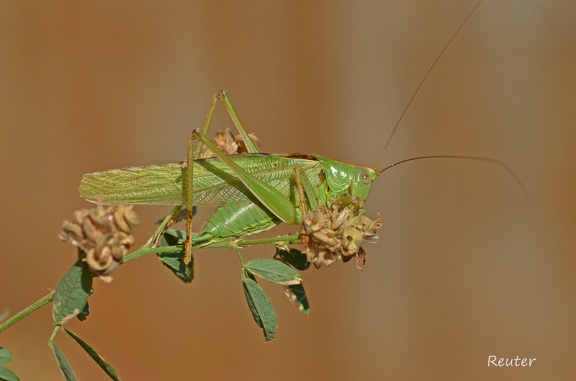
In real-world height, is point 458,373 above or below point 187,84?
below

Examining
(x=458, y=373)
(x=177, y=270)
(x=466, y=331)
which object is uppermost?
(x=177, y=270)

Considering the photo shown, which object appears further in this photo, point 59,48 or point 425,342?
point 425,342

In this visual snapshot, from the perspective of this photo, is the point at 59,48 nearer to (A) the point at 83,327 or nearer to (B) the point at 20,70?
(B) the point at 20,70

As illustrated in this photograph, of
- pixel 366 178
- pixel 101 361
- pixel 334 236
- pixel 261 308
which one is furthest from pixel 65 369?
pixel 366 178

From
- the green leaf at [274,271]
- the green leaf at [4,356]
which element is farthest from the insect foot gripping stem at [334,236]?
the green leaf at [4,356]

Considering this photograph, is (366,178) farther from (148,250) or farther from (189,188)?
(148,250)

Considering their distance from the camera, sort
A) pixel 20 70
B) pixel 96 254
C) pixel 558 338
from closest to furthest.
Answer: pixel 96 254 → pixel 20 70 → pixel 558 338

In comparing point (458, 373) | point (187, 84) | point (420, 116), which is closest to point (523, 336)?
point (458, 373)
